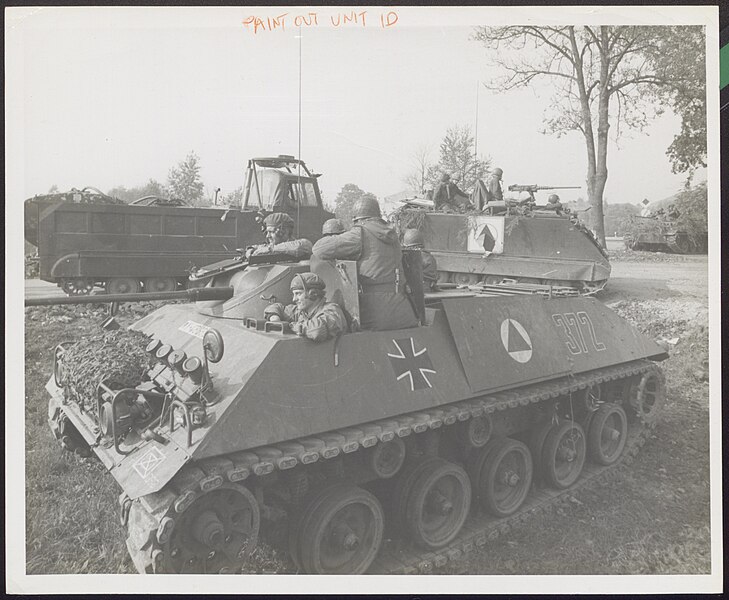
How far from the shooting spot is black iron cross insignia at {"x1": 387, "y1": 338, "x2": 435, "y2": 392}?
17.3ft

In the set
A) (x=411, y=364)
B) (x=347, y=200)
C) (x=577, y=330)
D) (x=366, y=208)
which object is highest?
(x=347, y=200)

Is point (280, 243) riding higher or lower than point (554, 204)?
lower

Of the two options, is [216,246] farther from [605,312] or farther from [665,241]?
[665,241]

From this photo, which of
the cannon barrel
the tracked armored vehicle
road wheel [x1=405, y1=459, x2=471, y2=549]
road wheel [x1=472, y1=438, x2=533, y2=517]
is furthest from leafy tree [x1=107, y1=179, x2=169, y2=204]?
road wheel [x1=472, y1=438, x2=533, y2=517]

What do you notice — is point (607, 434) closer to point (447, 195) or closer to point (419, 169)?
point (419, 169)

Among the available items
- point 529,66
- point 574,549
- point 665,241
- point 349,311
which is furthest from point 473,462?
point 529,66

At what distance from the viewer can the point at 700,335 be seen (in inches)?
258

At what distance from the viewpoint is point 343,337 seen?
5.00 metres

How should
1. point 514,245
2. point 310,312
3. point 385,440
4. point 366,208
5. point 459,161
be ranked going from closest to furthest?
point 385,440
point 310,312
point 366,208
point 459,161
point 514,245

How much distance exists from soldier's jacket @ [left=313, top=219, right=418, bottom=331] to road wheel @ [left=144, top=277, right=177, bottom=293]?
4843 millimetres

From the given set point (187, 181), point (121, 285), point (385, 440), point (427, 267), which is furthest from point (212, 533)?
point (121, 285)

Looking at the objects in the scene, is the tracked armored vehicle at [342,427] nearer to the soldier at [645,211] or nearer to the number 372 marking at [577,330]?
the number 372 marking at [577,330]

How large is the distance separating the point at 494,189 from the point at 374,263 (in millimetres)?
6097

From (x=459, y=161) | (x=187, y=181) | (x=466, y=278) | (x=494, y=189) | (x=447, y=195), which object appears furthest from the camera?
(x=466, y=278)
